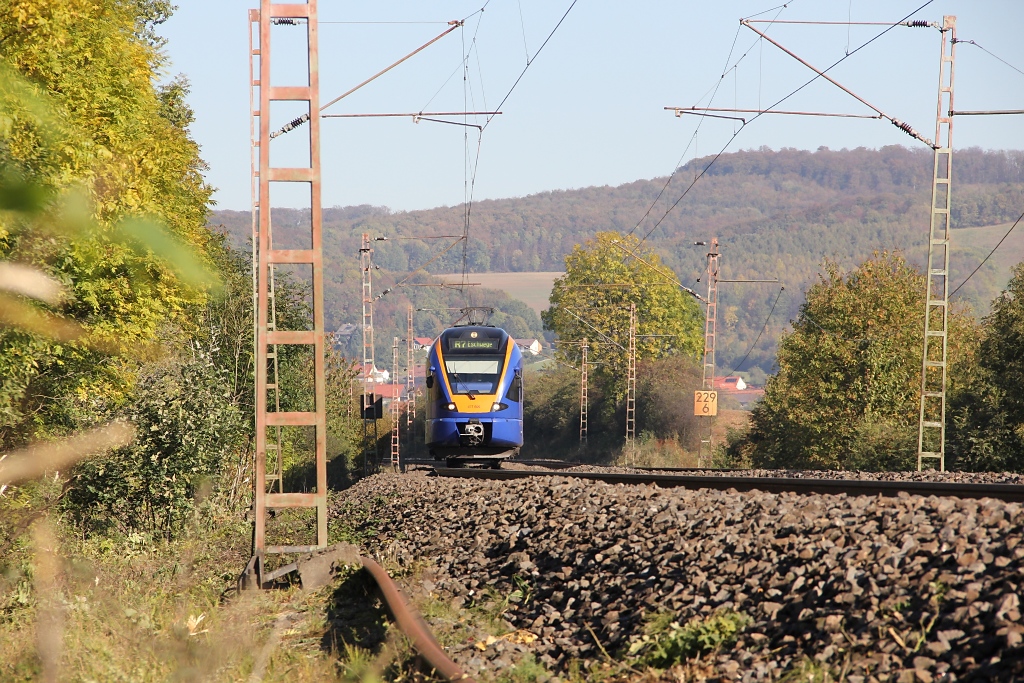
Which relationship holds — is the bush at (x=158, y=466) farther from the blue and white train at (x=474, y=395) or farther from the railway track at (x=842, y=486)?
the railway track at (x=842, y=486)

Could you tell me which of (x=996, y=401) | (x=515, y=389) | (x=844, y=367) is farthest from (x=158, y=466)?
(x=844, y=367)

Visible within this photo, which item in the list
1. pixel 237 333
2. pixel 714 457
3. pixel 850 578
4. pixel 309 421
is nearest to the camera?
pixel 850 578

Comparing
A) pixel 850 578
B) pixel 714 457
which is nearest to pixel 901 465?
pixel 714 457

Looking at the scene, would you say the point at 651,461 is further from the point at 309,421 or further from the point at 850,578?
the point at 850,578

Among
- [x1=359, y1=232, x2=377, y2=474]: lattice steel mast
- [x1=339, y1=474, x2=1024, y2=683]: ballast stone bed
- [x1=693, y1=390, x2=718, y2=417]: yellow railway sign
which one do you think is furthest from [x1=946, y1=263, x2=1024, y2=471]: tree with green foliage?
[x1=359, y1=232, x2=377, y2=474]: lattice steel mast

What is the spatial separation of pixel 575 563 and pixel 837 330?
39.6 m

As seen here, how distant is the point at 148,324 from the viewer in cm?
1928

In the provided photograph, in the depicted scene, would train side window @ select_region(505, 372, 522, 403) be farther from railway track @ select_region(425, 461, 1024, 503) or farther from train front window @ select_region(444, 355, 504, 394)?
railway track @ select_region(425, 461, 1024, 503)

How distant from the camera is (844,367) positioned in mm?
43625

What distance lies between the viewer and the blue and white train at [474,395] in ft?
73.8

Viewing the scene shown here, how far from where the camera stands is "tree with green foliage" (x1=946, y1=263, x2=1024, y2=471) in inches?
999

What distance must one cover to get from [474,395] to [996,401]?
1490cm

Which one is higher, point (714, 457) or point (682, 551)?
point (682, 551)

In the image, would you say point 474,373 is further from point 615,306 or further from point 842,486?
point 615,306
